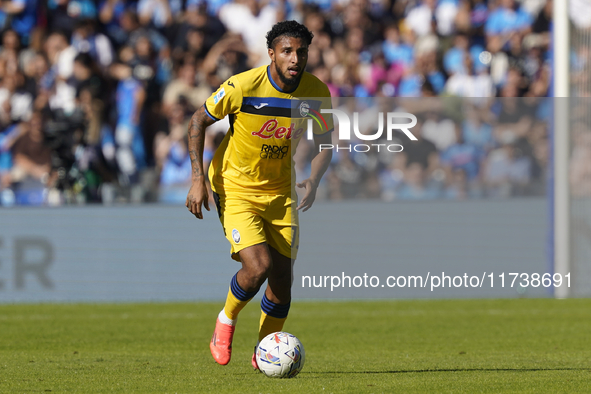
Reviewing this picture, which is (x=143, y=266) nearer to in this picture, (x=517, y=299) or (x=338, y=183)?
(x=338, y=183)

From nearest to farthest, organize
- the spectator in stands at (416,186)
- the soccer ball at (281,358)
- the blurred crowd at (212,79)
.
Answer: the soccer ball at (281,358)
the spectator in stands at (416,186)
the blurred crowd at (212,79)

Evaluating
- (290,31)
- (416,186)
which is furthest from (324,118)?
(416,186)

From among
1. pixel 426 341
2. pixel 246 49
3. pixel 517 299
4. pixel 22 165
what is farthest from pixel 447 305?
pixel 22 165

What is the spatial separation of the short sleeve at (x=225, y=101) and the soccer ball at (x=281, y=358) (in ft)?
5.40

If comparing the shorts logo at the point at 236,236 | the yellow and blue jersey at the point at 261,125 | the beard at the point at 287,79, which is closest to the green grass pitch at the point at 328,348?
the shorts logo at the point at 236,236

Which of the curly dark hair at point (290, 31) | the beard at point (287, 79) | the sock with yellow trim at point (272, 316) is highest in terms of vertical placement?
the curly dark hair at point (290, 31)

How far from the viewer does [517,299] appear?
12555 millimetres

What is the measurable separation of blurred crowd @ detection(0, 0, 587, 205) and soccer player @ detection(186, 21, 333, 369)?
6.17m

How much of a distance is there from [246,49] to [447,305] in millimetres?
5747

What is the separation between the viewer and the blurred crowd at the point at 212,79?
12.8 metres

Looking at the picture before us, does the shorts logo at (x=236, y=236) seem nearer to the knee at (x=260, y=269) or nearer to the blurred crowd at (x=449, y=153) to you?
the knee at (x=260, y=269)

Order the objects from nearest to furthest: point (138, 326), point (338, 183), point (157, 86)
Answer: point (138, 326) → point (338, 183) → point (157, 86)

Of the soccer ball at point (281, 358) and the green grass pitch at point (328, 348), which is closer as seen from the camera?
the green grass pitch at point (328, 348)

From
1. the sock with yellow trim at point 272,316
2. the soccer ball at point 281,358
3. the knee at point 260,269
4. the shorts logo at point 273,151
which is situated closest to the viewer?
the soccer ball at point 281,358
